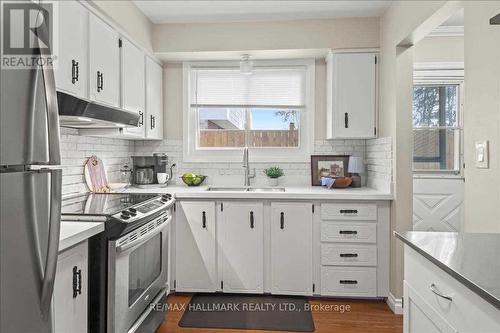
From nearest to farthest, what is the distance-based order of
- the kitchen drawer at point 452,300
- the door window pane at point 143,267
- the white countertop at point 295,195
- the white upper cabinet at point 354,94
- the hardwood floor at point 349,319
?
the kitchen drawer at point 452,300, the door window pane at point 143,267, the hardwood floor at point 349,319, the white countertop at point 295,195, the white upper cabinet at point 354,94

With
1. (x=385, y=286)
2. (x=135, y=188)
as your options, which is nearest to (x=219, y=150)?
(x=135, y=188)

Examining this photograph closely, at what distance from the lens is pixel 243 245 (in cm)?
300

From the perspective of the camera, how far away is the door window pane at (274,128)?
3.75 meters

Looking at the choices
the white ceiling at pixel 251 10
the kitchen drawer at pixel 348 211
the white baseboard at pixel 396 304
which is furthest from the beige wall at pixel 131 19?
the white baseboard at pixel 396 304

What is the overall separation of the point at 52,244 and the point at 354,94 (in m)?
2.80

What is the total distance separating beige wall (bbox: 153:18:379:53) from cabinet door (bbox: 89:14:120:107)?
0.79m

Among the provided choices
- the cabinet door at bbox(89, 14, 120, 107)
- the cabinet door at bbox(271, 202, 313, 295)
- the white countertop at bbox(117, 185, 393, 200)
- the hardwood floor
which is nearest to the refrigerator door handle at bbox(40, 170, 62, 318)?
the cabinet door at bbox(89, 14, 120, 107)

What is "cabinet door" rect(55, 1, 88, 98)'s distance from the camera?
201cm

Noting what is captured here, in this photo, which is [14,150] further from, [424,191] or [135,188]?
[424,191]

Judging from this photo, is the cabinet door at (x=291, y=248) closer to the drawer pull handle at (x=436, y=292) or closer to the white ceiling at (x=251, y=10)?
the white ceiling at (x=251, y=10)

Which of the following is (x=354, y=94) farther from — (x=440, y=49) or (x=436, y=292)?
(x=436, y=292)

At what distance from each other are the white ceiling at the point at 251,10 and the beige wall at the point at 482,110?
4.47ft

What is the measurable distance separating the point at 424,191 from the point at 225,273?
2.44 metres

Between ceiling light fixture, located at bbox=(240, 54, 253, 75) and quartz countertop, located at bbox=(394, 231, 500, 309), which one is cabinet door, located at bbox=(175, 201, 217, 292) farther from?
quartz countertop, located at bbox=(394, 231, 500, 309)
